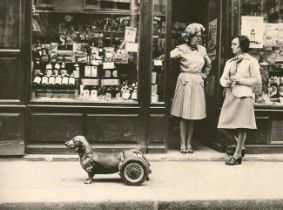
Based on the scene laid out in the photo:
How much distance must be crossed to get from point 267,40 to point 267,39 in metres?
0.02

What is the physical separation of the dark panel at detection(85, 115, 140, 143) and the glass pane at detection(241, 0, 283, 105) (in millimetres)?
2164

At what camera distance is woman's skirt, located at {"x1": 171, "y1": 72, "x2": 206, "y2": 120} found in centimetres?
977

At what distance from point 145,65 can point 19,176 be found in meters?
2.77

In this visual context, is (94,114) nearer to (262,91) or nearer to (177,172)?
(177,172)

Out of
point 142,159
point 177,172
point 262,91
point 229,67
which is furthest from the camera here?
point 262,91

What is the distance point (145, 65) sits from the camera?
9.55 meters

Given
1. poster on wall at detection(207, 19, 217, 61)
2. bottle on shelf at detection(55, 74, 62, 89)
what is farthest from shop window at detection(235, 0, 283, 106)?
bottle on shelf at detection(55, 74, 62, 89)

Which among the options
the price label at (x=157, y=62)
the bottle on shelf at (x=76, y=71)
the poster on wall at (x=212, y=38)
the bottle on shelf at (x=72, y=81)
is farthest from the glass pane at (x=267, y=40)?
the bottle on shelf at (x=72, y=81)

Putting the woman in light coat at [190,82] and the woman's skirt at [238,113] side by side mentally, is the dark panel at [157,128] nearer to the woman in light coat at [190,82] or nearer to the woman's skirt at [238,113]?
the woman in light coat at [190,82]

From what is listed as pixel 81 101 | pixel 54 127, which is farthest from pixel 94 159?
pixel 81 101

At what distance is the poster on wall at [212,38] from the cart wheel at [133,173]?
3.39 meters

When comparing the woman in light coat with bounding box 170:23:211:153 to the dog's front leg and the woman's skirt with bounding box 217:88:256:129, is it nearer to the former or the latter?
the woman's skirt with bounding box 217:88:256:129

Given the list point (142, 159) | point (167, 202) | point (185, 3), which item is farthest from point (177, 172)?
point (185, 3)

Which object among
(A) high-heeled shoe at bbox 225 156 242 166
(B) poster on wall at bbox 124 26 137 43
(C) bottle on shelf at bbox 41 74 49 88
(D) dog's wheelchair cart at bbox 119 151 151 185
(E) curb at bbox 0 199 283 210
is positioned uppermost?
(B) poster on wall at bbox 124 26 137 43
